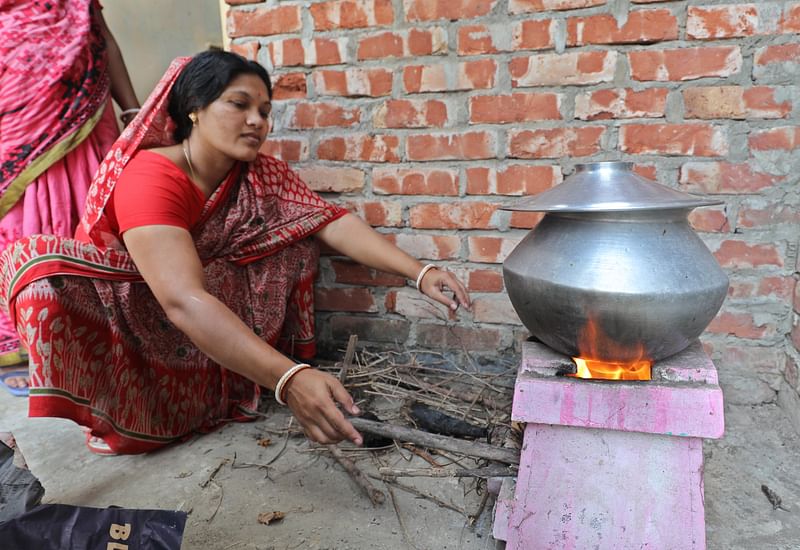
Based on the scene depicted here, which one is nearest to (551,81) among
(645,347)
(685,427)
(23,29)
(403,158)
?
(403,158)

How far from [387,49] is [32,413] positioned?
5.73 feet

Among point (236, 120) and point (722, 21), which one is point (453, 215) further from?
point (722, 21)

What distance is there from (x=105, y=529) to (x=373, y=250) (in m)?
1.26

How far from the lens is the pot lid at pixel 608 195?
1.08m

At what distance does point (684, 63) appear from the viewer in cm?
184

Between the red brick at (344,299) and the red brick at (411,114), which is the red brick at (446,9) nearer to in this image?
the red brick at (411,114)

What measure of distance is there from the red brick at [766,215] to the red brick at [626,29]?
0.65 m

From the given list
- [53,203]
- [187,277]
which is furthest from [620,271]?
[53,203]

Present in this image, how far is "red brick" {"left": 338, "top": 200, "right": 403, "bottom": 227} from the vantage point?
7.41 feet

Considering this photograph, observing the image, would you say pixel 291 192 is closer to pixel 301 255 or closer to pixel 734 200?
pixel 301 255

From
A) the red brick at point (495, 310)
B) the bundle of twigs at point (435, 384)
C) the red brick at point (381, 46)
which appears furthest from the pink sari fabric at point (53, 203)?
the red brick at point (495, 310)

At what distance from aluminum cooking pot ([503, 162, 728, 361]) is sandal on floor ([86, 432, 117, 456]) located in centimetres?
155

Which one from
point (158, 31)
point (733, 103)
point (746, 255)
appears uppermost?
point (158, 31)

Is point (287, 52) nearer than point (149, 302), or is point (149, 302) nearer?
point (149, 302)
